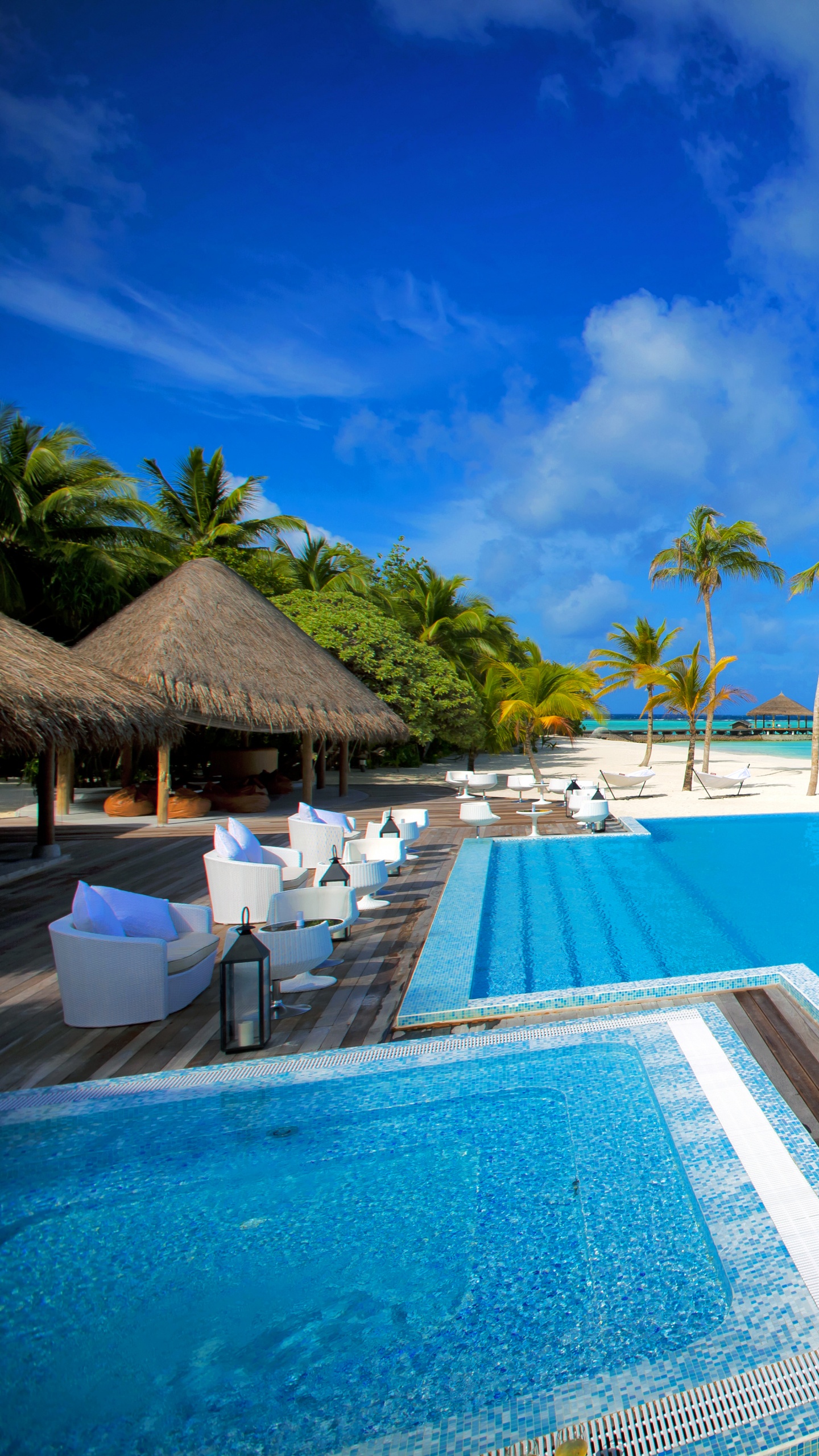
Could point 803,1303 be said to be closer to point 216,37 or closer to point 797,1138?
point 797,1138

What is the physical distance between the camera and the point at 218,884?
5.07 metres

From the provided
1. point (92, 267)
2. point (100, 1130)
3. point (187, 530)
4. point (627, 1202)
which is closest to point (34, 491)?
point (92, 267)

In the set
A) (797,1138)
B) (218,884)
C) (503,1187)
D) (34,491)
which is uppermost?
(34,491)

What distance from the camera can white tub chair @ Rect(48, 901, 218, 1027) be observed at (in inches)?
132

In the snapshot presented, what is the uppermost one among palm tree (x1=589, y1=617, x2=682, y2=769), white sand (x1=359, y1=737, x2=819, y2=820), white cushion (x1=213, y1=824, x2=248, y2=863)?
palm tree (x1=589, y1=617, x2=682, y2=769)

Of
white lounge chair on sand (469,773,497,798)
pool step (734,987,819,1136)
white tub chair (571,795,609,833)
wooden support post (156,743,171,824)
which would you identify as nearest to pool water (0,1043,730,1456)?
pool step (734,987,819,1136)

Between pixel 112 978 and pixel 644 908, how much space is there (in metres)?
4.53

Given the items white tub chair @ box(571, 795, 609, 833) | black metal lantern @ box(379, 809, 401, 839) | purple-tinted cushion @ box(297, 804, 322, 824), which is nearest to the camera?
black metal lantern @ box(379, 809, 401, 839)

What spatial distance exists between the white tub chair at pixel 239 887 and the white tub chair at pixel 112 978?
133cm

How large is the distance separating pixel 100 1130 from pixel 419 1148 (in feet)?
3.80

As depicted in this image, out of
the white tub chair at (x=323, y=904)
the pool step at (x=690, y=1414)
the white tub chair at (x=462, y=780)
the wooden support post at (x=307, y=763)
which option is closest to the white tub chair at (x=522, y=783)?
the white tub chair at (x=462, y=780)

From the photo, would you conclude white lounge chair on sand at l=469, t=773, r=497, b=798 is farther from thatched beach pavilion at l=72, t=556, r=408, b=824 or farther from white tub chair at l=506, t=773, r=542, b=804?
thatched beach pavilion at l=72, t=556, r=408, b=824

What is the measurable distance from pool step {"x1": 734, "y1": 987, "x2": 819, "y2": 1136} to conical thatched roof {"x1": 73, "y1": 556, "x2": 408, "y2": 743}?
7974 mm

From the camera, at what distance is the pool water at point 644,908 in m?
5.00
